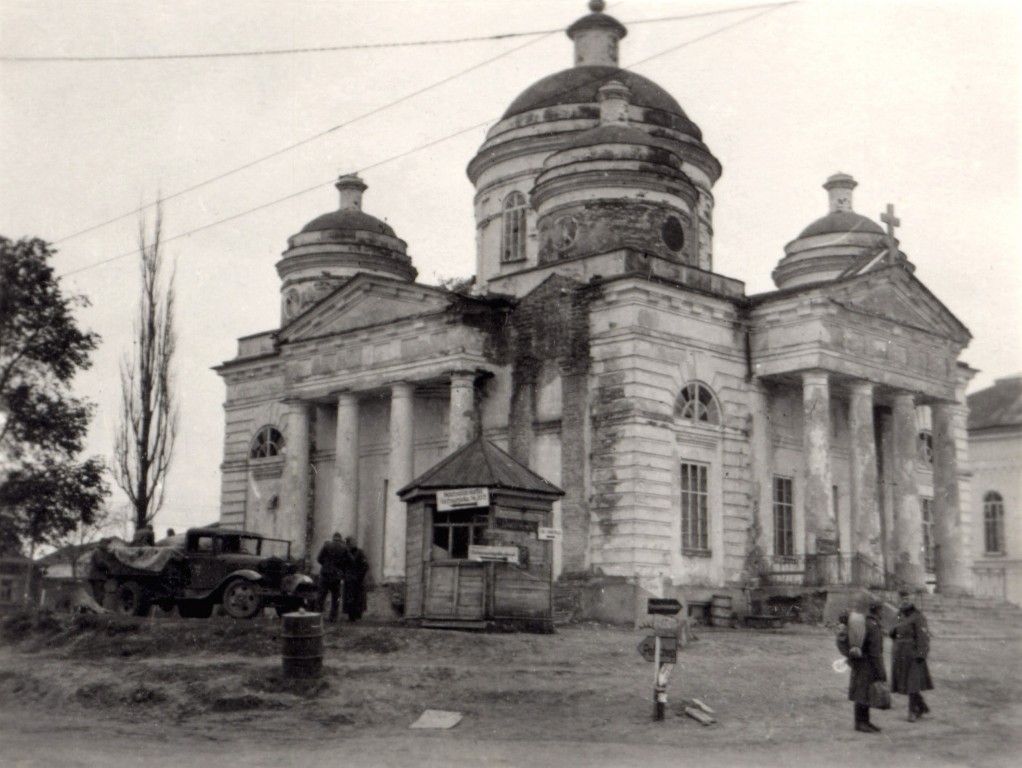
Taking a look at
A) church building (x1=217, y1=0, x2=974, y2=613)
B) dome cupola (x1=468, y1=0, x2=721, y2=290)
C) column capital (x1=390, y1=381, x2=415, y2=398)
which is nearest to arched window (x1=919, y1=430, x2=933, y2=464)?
church building (x1=217, y1=0, x2=974, y2=613)

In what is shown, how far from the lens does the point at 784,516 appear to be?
27672mm

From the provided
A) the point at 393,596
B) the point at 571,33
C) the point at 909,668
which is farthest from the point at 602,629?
the point at 571,33

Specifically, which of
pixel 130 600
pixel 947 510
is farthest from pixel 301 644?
pixel 947 510

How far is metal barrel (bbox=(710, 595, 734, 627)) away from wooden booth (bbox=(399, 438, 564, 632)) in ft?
22.7

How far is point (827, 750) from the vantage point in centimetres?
1188

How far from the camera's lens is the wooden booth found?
18156 mm

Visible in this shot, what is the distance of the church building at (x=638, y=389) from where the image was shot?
24.9 meters

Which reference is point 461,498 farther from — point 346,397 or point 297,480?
point 297,480

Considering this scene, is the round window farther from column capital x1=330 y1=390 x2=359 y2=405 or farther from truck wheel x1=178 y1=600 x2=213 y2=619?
truck wheel x1=178 y1=600 x2=213 y2=619

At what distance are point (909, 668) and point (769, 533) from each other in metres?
12.8

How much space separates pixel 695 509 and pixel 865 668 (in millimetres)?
12577

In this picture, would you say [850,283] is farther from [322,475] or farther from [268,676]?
[268,676]

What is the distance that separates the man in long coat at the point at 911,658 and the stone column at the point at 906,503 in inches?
509

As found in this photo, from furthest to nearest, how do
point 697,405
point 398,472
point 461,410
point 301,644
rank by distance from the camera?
point 398,472 → point 461,410 → point 697,405 → point 301,644
